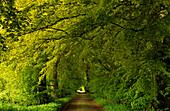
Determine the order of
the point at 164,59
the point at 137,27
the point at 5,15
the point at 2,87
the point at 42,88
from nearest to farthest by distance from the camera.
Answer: the point at 5,15
the point at 137,27
the point at 164,59
the point at 2,87
the point at 42,88

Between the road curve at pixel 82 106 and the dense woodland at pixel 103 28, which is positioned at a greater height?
the dense woodland at pixel 103 28

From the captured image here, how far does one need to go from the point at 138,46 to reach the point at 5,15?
5.88m

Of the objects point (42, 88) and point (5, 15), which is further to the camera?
point (42, 88)

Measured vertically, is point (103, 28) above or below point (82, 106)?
above

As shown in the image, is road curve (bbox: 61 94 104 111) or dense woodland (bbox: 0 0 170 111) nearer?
dense woodland (bbox: 0 0 170 111)

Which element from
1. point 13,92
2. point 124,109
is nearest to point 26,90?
point 13,92

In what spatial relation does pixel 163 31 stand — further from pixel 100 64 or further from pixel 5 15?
pixel 100 64

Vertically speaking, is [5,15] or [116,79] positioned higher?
[5,15]

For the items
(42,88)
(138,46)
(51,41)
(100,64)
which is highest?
(51,41)

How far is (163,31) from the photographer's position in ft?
18.7

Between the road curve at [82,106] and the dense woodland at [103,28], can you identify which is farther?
the road curve at [82,106]

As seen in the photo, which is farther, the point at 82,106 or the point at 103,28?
the point at 82,106

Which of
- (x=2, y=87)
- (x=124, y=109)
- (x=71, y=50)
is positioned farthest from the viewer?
(x=2, y=87)

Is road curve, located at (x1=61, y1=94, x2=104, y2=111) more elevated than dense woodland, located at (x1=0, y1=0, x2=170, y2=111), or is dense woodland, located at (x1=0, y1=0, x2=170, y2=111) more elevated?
dense woodland, located at (x1=0, y1=0, x2=170, y2=111)
